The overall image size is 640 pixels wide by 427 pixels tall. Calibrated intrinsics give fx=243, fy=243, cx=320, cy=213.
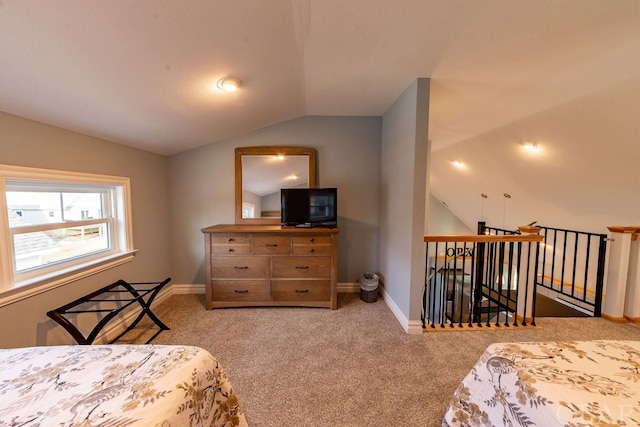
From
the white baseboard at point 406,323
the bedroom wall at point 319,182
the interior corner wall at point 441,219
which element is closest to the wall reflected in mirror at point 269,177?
the bedroom wall at point 319,182

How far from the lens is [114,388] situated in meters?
0.84

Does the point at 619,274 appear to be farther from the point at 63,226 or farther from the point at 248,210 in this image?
the point at 63,226

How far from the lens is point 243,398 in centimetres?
157

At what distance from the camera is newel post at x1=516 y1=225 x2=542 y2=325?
245 centimetres

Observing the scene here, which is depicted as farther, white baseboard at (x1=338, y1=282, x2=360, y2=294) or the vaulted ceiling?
white baseboard at (x1=338, y1=282, x2=360, y2=294)

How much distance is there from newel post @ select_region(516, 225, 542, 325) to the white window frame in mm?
4037

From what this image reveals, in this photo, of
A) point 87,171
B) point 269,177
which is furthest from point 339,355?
point 87,171

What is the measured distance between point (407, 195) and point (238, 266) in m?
1.96

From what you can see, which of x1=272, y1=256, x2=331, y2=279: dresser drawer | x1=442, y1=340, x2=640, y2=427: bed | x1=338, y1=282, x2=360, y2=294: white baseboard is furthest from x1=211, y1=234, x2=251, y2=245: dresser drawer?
x1=442, y1=340, x2=640, y2=427: bed

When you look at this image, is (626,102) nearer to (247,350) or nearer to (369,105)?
(369,105)

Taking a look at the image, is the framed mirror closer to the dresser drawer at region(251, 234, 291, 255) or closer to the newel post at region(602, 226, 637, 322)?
the dresser drawer at region(251, 234, 291, 255)

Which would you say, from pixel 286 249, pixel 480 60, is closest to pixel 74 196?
pixel 286 249

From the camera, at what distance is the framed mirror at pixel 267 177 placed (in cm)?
318

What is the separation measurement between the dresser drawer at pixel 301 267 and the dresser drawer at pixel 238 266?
0.12 meters
